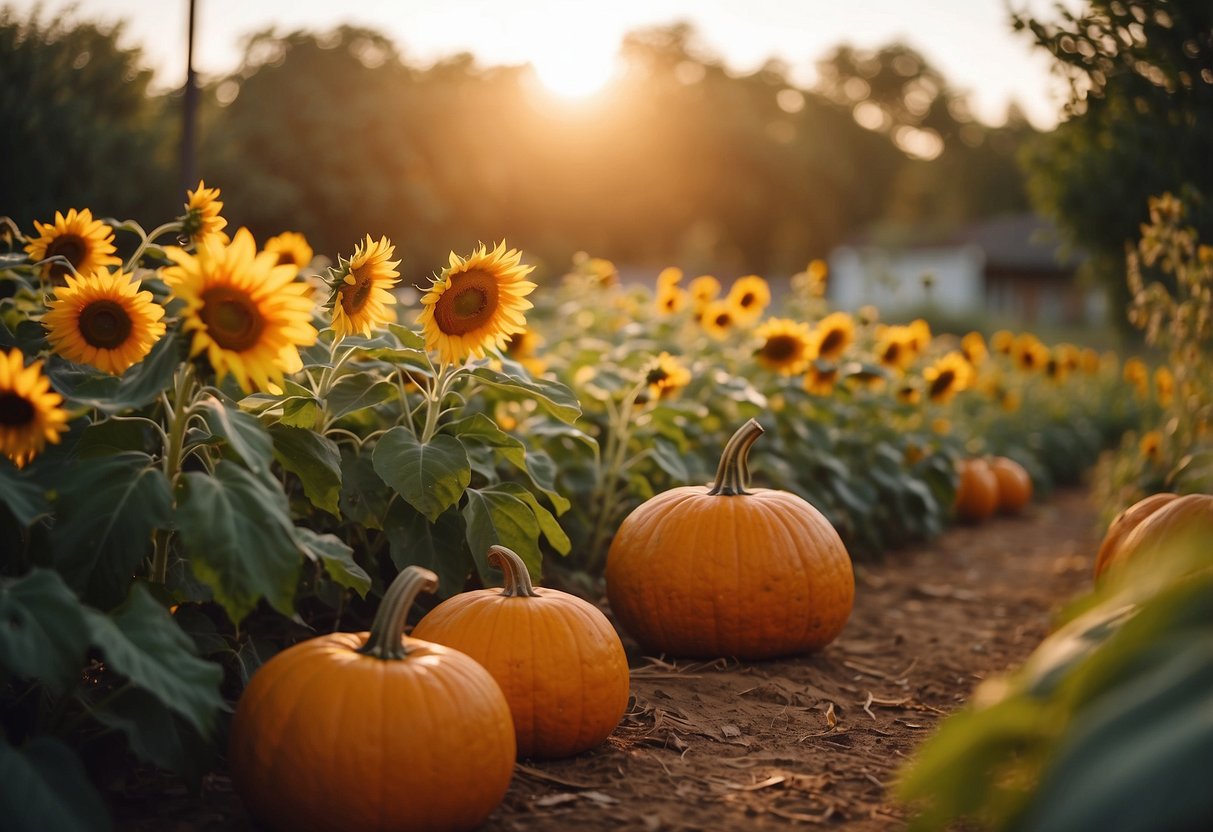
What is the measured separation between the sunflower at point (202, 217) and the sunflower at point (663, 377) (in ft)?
5.44

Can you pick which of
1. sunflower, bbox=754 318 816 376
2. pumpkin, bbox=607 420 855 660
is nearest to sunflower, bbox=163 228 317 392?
pumpkin, bbox=607 420 855 660

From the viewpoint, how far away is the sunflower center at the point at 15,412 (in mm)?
2059

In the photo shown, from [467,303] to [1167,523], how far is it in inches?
91.0

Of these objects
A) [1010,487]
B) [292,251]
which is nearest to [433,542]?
[292,251]

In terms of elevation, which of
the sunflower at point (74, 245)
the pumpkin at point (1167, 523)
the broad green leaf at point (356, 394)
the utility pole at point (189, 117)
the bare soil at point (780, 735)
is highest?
the utility pole at point (189, 117)

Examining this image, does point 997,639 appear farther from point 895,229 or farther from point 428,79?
point 895,229

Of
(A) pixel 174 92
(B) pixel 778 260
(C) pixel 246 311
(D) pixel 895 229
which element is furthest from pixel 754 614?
(B) pixel 778 260

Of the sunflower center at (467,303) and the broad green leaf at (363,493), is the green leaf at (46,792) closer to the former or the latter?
the broad green leaf at (363,493)

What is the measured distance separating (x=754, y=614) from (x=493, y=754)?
55.9 inches

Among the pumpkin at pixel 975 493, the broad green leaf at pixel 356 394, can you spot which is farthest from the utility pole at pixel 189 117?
the pumpkin at pixel 975 493

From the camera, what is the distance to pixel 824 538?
144 inches

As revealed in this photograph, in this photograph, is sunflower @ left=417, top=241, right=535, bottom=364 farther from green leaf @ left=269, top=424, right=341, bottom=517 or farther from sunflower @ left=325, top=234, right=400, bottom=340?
green leaf @ left=269, top=424, right=341, bottom=517

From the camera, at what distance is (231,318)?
218cm

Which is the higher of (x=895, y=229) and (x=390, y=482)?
(x=895, y=229)
